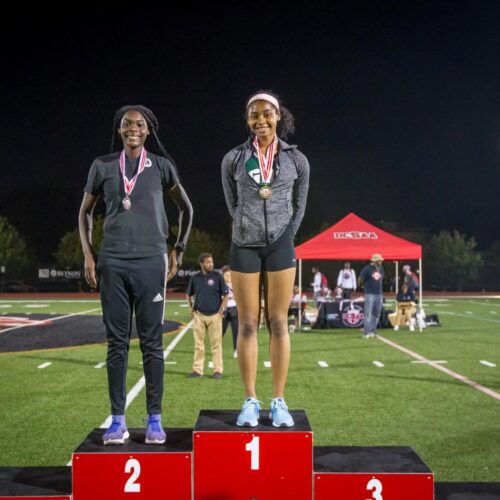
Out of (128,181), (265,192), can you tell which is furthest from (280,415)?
(128,181)

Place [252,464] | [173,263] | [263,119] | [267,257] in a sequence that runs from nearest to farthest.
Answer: [252,464], [267,257], [263,119], [173,263]

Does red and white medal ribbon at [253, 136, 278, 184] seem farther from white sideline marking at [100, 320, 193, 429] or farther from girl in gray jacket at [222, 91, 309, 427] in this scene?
white sideline marking at [100, 320, 193, 429]

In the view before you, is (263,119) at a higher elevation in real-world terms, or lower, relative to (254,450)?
higher

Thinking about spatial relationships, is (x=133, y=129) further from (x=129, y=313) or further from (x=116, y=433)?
(x=116, y=433)

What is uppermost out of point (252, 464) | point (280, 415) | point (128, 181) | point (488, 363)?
point (128, 181)

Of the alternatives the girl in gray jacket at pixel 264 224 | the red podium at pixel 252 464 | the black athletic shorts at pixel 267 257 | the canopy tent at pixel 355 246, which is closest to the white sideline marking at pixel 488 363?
the canopy tent at pixel 355 246

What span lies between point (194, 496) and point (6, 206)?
8567 centimetres

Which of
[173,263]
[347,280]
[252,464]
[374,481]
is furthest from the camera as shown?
[347,280]

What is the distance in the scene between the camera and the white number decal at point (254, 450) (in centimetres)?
362

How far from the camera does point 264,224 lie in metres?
4.12

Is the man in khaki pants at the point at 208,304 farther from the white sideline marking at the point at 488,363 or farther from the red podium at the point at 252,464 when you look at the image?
the red podium at the point at 252,464

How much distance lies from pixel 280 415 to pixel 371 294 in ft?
40.4

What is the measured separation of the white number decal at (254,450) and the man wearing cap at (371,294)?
12.3 m

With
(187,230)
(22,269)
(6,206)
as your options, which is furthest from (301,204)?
(6,206)
